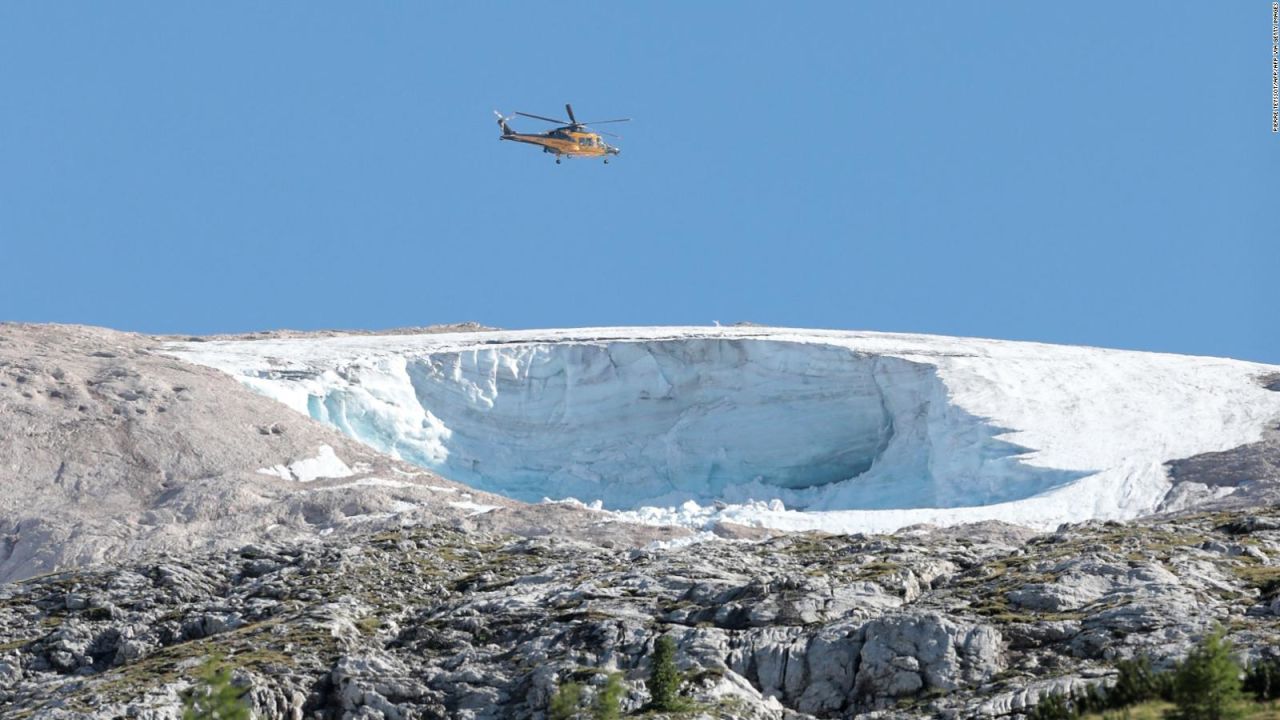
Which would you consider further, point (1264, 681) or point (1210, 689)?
point (1264, 681)

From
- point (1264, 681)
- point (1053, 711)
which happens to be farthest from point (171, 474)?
point (1264, 681)

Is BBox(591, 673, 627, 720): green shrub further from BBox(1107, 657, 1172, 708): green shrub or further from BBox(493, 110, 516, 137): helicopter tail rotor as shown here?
BBox(493, 110, 516, 137): helicopter tail rotor

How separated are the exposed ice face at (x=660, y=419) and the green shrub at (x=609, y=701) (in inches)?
1532

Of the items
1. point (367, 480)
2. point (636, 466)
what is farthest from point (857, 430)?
point (367, 480)

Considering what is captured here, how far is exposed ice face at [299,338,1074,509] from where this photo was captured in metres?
79.6

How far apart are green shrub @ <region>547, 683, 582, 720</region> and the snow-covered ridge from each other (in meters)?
35.3

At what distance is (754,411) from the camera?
82.8m

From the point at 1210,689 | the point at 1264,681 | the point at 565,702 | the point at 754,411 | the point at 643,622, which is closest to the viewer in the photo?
the point at 1210,689

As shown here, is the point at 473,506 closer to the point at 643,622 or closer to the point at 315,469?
the point at 315,469

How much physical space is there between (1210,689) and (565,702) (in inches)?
468

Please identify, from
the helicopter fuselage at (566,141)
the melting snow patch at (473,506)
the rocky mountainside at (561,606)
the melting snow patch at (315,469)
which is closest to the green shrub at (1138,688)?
the rocky mountainside at (561,606)

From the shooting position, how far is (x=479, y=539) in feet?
182

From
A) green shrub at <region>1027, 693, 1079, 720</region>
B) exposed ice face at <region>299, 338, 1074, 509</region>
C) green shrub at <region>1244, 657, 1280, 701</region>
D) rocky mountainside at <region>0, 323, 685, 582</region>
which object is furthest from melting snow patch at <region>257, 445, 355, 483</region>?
green shrub at <region>1244, 657, 1280, 701</region>

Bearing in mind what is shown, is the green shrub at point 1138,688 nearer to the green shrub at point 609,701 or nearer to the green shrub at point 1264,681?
the green shrub at point 1264,681
